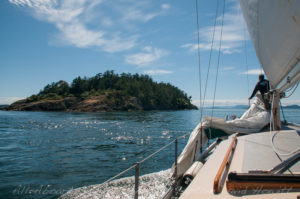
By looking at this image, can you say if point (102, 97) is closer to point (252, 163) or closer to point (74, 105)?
point (74, 105)

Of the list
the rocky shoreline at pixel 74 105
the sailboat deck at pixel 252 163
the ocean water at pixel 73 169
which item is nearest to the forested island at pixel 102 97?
the rocky shoreline at pixel 74 105

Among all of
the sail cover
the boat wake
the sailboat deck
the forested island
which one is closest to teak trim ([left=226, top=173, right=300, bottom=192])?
the sailboat deck

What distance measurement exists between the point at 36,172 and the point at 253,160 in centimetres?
769

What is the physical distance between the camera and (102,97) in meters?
77.6

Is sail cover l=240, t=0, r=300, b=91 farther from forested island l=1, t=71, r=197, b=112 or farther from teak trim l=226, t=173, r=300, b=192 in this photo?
forested island l=1, t=71, r=197, b=112

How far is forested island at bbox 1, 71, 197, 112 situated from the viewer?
69625 millimetres

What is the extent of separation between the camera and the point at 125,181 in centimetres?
637

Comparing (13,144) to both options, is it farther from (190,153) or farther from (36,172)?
(190,153)

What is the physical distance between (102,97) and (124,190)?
2910 inches

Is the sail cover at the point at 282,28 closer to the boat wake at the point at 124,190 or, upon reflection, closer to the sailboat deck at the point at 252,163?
the sailboat deck at the point at 252,163

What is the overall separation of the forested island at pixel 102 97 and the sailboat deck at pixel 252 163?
66987 millimetres

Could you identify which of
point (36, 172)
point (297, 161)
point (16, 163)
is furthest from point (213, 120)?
point (16, 163)

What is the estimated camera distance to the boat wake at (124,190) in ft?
17.1

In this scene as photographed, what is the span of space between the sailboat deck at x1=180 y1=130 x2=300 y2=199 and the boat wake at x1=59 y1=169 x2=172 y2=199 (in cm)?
214
